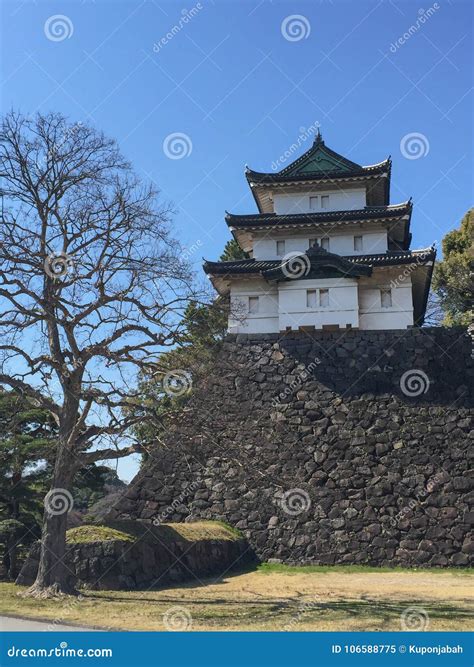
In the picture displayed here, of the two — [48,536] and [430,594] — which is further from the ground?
[48,536]

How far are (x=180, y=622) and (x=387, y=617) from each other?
3236 millimetres

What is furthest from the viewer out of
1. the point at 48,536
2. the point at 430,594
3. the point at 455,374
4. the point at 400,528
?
the point at 455,374

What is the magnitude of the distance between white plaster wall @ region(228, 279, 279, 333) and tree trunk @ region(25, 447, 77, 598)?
41.2 feet

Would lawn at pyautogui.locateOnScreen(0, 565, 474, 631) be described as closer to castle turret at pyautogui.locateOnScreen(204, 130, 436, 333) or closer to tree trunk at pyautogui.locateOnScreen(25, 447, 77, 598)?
tree trunk at pyautogui.locateOnScreen(25, 447, 77, 598)

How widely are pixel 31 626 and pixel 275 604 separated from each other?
15.0 ft

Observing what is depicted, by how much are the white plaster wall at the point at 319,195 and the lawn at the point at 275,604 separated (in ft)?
51.7

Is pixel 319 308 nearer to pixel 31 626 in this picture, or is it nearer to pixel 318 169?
pixel 318 169

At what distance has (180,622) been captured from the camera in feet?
28.8

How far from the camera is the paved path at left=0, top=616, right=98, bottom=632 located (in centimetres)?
824

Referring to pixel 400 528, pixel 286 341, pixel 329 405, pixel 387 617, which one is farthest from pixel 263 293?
pixel 387 617

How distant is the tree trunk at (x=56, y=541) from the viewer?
468 inches

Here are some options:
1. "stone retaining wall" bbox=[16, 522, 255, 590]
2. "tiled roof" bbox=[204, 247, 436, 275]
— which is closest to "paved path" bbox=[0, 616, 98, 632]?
"stone retaining wall" bbox=[16, 522, 255, 590]

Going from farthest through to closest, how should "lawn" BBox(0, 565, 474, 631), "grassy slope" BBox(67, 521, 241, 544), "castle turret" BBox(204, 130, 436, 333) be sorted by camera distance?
1. "castle turret" BBox(204, 130, 436, 333)
2. "grassy slope" BBox(67, 521, 241, 544)
3. "lawn" BBox(0, 565, 474, 631)
